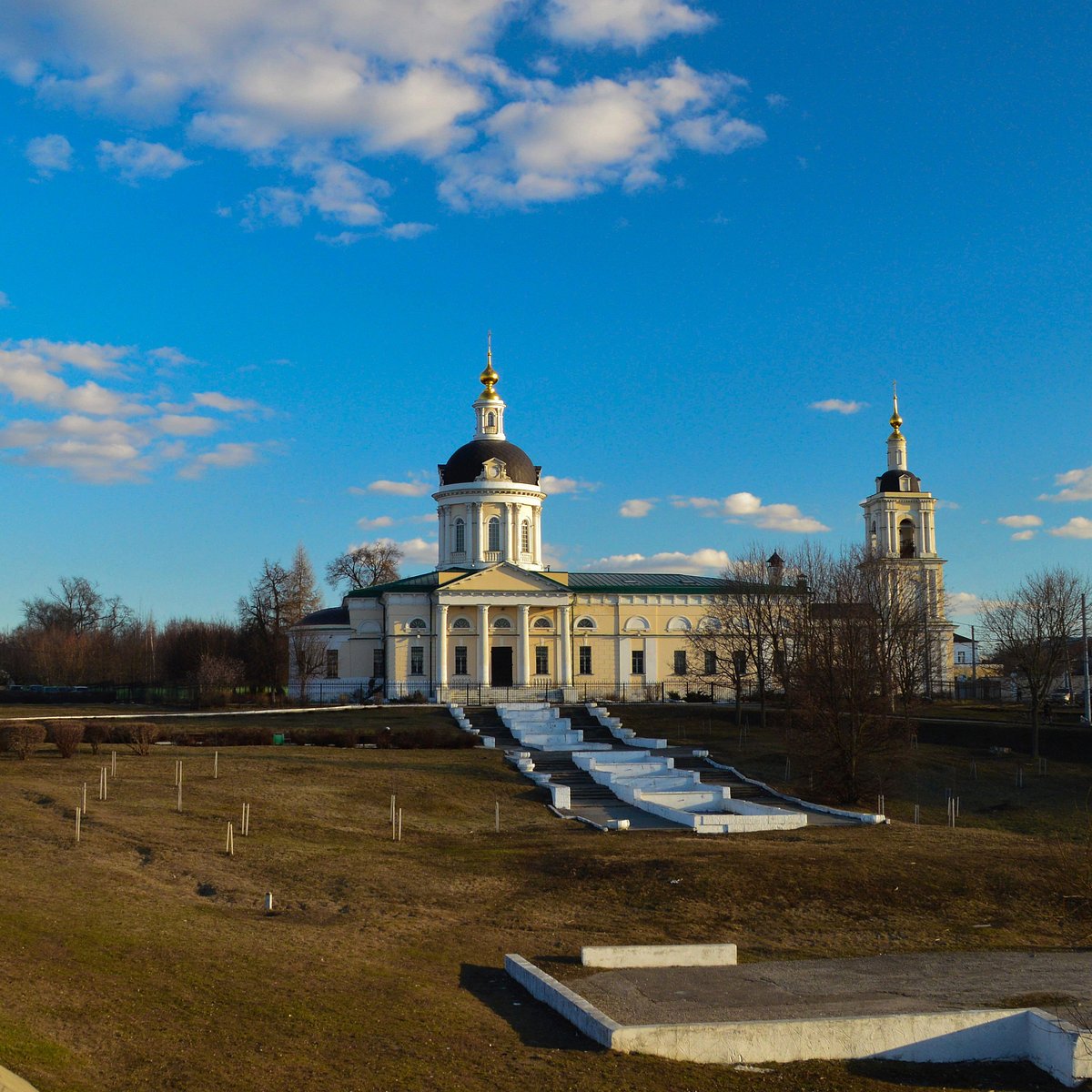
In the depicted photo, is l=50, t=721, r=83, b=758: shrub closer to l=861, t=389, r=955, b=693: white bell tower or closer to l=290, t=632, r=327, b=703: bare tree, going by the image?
l=290, t=632, r=327, b=703: bare tree

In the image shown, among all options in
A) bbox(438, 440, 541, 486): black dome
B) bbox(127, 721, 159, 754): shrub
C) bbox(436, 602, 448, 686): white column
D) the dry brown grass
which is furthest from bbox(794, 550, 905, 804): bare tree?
bbox(438, 440, 541, 486): black dome

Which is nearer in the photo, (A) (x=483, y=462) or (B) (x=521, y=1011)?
(B) (x=521, y=1011)

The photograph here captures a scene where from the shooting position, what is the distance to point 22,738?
99.2 ft

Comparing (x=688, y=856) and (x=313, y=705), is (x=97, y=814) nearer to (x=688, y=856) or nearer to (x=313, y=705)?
(x=688, y=856)

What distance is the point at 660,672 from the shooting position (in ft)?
200

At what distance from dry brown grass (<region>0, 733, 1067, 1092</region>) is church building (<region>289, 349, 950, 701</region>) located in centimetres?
2776

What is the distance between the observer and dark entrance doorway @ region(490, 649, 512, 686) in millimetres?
58375

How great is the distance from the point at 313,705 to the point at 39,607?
6120 cm

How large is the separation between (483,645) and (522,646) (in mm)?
2073

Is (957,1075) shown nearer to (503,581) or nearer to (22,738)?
(22,738)

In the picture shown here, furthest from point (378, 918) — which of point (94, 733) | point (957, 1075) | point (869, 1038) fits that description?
point (94, 733)

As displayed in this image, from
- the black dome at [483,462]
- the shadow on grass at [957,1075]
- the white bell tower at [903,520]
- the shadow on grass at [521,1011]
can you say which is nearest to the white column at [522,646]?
the black dome at [483,462]

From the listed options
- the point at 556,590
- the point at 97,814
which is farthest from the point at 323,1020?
the point at 556,590

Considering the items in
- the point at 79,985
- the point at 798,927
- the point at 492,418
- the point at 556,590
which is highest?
the point at 492,418
